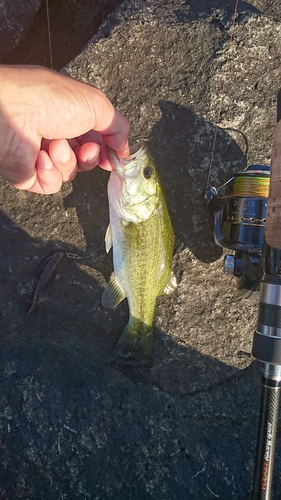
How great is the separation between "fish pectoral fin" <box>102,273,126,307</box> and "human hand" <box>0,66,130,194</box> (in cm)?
78

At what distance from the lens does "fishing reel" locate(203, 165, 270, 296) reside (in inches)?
95.0

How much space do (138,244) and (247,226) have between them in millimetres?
712

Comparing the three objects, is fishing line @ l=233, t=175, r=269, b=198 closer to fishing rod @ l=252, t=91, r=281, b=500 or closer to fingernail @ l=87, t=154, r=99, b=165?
fishing rod @ l=252, t=91, r=281, b=500

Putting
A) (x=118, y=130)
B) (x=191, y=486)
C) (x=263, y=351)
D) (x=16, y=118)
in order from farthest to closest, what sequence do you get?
(x=191, y=486)
(x=118, y=130)
(x=16, y=118)
(x=263, y=351)

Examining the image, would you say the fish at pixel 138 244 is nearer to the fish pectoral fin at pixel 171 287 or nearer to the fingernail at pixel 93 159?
the fish pectoral fin at pixel 171 287

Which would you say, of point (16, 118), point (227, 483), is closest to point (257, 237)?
point (16, 118)

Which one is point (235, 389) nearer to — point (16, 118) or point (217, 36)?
point (16, 118)

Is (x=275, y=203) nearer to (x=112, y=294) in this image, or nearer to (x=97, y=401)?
(x=112, y=294)

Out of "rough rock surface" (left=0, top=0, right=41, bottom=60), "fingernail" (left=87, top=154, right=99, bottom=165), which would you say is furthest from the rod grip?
"rough rock surface" (left=0, top=0, right=41, bottom=60)

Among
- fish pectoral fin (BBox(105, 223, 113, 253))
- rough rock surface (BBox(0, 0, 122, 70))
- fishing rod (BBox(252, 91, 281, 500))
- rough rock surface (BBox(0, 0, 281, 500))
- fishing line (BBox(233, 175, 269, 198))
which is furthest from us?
rough rock surface (BBox(0, 0, 122, 70))

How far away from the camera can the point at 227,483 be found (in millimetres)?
2875

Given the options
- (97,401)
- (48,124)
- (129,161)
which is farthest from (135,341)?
(48,124)

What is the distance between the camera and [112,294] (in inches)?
109

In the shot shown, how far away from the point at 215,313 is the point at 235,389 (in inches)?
24.4
